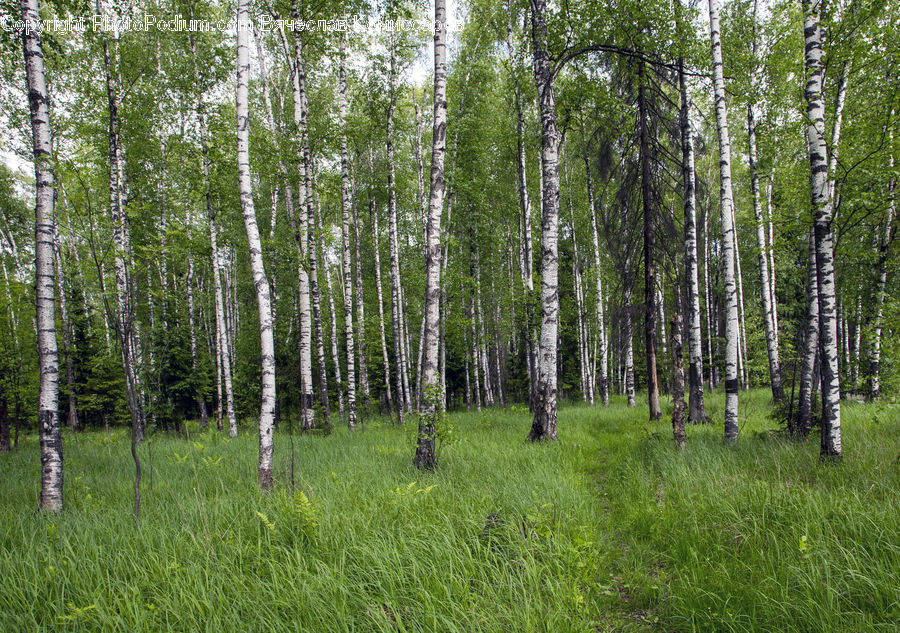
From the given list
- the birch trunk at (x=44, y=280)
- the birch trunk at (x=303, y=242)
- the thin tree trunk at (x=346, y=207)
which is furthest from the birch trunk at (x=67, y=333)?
the birch trunk at (x=44, y=280)

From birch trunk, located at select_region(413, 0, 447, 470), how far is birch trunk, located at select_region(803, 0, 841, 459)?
16.0 feet

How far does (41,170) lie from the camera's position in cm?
464

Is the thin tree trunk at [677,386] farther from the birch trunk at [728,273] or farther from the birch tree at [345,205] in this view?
the birch tree at [345,205]

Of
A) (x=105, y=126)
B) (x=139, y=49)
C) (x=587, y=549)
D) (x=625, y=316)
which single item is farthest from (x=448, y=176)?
(x=587, y=549)

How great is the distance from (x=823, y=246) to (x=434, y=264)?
522 cm

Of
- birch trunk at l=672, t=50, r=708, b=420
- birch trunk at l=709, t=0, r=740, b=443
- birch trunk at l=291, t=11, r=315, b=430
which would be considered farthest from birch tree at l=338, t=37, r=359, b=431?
birch trunk at l=709, t=0, r=740, b=443

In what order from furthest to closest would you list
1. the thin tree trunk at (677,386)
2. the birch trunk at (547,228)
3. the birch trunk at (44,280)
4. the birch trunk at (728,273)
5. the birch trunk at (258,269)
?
the birch trunk at (547,228), the birch trunk at (728,273), the thin tree trunk at (677,386), the birch trunk at (258,269), the birch trunk at (44,280)

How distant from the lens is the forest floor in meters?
2.49

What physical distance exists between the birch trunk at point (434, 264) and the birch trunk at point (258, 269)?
7.20 ft

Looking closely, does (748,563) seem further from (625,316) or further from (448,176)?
(448,176)

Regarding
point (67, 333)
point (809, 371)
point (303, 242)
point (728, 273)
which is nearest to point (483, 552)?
point (728, 273)

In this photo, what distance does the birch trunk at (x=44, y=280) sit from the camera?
4.57 m

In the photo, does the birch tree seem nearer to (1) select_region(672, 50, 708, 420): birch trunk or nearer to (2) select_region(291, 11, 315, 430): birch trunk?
(2) select_region(291, 11, 315, 430): birch trunk

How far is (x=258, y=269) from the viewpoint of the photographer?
5445 millimetres
